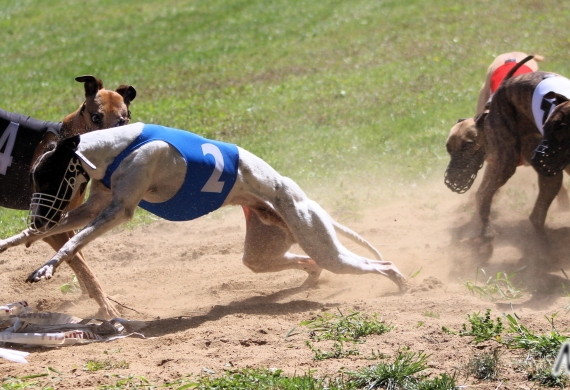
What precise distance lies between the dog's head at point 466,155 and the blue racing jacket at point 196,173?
2849mm

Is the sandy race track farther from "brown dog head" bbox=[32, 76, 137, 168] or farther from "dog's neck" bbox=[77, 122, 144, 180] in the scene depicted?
"brown dog head" bbox=[32, 76, 137, 168]

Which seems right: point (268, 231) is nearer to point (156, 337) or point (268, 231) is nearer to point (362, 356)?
point (156, 337)

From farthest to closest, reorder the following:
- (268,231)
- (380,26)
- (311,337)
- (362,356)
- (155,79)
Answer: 1. (380,26)
2. (155,79)
3. (268,231)
4. (311,337)
5. (362,356)

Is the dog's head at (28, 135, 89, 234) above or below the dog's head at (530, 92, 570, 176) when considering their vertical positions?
above

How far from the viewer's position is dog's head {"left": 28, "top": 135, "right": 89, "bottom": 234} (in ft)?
16.7

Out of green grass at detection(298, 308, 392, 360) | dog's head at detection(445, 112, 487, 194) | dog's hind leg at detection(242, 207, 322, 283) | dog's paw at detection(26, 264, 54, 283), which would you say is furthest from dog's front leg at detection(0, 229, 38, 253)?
dog's head at detection(445, 112, 487, 194)

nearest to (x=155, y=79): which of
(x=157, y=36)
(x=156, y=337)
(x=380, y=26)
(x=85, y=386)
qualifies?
(x=157, y=36)

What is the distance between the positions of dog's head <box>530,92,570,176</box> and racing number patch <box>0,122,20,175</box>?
14.4ft

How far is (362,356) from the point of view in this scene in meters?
4.46

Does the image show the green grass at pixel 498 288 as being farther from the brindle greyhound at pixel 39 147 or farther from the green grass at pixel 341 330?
the brindle greyhound at pixel 39 147

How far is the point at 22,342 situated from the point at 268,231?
7.23ft

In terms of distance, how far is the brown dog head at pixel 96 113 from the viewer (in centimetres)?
666

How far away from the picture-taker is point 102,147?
5352 mm

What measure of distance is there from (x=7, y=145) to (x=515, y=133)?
4505mm
